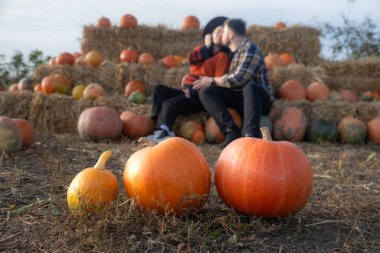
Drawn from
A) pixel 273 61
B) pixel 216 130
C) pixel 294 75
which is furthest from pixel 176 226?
pixel 273 61

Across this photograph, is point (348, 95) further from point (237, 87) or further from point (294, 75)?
point (237, 87)

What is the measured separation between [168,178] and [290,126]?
11.9ft

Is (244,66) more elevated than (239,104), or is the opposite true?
(244,66)

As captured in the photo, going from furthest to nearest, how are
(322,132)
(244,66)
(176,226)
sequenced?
1. (322,132)
2. (244,66)
3. (176,226)

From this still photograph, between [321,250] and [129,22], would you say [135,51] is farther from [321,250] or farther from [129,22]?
[321,250]

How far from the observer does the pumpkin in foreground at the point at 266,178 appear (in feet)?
6.47

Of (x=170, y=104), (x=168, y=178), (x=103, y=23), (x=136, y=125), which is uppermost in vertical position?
(x=103, y=23)

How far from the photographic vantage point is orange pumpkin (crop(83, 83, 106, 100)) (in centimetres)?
611

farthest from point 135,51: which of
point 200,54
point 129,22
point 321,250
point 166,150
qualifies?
point 321,250

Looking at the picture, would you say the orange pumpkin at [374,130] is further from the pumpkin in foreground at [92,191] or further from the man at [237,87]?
the pumpkin in foreground at [92,191]

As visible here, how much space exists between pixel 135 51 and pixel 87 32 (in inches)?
36.9

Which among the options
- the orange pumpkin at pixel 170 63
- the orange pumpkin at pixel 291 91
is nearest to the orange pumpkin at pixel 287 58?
the orange pumpkin at pixel 291 91

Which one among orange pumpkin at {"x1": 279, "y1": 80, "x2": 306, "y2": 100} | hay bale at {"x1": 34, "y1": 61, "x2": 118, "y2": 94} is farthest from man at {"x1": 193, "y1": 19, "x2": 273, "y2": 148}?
hay bale at {"x1": 34, "y1": 61, "x2": 118, "y2": 94}

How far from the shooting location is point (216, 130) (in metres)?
5.07
